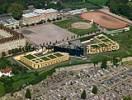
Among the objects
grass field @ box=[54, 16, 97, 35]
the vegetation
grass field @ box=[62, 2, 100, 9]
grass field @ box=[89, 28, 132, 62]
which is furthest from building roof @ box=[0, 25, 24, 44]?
the vegetation

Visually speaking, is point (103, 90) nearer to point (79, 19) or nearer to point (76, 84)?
point (76, 84)

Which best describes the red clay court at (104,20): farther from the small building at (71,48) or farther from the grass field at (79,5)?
the small building at (71,48)

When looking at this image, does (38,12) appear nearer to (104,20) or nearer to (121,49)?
(104,20)

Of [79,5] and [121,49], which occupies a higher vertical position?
[79,5]

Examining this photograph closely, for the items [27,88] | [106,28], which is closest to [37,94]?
[27,88]

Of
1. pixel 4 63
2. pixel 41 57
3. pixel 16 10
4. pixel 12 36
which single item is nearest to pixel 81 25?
pixel 16 10

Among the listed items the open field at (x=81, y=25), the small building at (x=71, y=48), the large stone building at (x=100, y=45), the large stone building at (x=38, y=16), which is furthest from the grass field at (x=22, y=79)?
the large stone building at (x=38, y=16)

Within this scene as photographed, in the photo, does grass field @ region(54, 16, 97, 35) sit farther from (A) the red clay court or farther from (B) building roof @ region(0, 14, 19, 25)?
(B) building roof @ region(0, 14, 19, 25)
